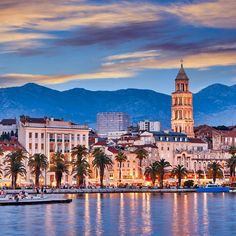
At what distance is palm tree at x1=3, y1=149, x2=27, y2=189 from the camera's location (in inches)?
7167

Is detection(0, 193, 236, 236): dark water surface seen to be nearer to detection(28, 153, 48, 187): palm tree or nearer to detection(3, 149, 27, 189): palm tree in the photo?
detection(3, 149, 27, 189): palm tree

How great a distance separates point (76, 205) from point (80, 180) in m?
66.0

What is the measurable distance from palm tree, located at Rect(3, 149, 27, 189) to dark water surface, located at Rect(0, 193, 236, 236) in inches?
1855

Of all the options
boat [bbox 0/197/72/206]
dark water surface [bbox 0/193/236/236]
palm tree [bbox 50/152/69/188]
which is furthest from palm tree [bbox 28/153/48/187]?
dark water surface [bbox 0/193/236/236]

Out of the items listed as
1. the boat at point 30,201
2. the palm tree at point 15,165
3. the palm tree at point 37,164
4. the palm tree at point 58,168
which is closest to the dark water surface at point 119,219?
the boat at point 30,201

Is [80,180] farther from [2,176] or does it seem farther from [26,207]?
[26,207]

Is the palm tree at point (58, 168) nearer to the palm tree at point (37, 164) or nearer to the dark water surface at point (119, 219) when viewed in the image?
the palm tree at point (37, 164)

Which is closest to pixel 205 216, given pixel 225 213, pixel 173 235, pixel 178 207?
pixel 225 213

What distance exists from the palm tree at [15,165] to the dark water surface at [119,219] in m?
47.1

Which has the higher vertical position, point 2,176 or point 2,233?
point 2,176

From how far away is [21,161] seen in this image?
19562cm

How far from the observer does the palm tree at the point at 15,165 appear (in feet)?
597

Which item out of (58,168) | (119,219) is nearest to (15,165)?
(58,168)

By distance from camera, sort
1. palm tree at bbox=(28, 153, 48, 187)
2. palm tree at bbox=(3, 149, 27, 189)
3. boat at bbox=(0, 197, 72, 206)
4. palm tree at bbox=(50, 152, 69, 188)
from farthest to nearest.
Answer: palm tree at bbox=(50, 152, 69, 188) < palm tree at bbox=(28, 153, 48, 187) < palm tree at bbox=(3, 149, 27, 189) < boat at bbox=(0, 197, 72, 206)
